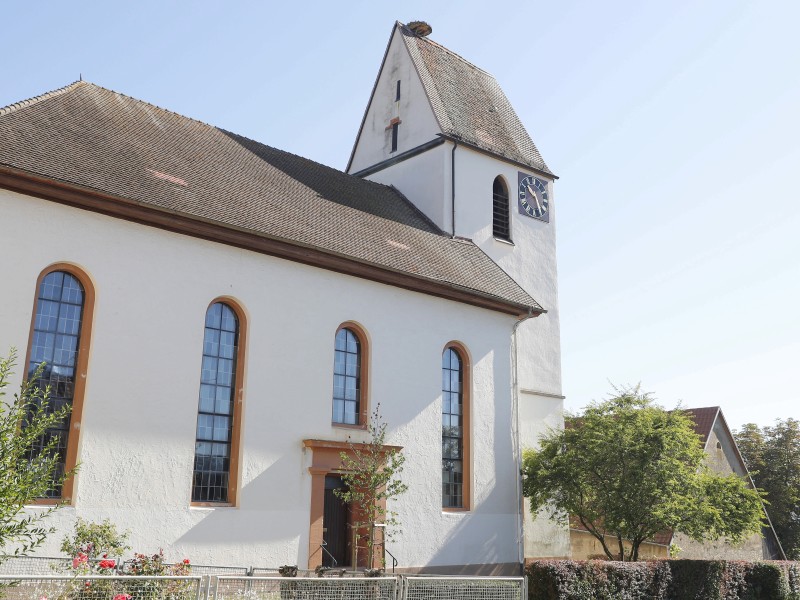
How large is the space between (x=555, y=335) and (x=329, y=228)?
29.6 feet

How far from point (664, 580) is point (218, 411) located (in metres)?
10.2

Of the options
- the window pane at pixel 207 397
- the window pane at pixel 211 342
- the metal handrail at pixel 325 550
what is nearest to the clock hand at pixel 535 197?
the window pane at pixel 211 342

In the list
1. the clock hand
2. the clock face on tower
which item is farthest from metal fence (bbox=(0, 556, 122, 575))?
the clock hand

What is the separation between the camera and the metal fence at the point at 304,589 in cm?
1005

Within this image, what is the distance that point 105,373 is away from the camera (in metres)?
14.0

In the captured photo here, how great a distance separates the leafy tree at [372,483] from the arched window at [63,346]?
5.13 meters

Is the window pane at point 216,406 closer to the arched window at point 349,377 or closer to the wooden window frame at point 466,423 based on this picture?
the arched window at point 349,377

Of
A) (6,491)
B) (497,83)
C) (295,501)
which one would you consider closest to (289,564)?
(295,501)

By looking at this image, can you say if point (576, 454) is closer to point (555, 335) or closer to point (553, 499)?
point (553, 499)

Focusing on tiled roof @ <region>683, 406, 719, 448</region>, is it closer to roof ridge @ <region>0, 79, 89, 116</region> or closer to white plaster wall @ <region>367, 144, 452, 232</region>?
white plaster wall @ <region>367, 144, 452, 232</region>

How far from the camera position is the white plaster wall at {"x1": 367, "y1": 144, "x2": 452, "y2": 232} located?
23938mm

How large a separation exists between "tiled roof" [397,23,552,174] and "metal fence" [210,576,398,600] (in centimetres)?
1639

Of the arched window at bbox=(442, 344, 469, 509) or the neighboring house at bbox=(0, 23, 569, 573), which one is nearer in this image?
the neighboring house at bbox=(0, 23, 569, 573)

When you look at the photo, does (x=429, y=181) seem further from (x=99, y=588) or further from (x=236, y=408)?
(x=99, y=588)
